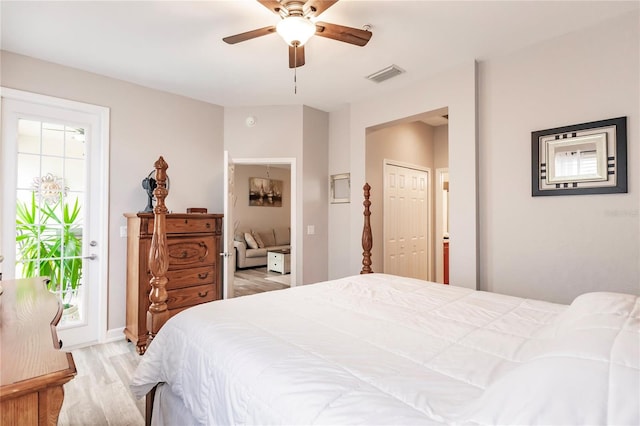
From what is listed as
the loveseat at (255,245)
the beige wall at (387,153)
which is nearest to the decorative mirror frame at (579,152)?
the beige wall at (387,153)

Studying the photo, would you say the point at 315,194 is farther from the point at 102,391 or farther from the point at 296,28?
the point at 102,391

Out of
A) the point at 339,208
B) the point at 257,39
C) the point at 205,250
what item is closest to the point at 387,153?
the point at 339,208

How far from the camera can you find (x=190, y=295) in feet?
10.5

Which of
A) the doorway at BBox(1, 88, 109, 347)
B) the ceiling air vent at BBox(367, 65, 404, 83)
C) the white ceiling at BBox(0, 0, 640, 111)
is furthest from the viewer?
the ceiling air vent at BBox(367, 65, 404, 83)

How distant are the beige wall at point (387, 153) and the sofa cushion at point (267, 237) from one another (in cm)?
411

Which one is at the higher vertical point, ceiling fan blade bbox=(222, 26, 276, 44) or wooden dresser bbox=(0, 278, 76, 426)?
ceiling fan blade bbox=(222, 26, 276, 44)

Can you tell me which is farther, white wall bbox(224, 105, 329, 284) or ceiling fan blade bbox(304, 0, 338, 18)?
white wall bbox(224, 105, 329, 284)

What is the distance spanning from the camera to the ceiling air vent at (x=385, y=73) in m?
3.05

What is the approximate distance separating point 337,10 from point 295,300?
193cm

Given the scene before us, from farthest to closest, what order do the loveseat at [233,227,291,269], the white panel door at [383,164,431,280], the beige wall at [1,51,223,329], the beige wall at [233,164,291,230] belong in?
the beige wall at [233,164,291,230]
the loveseat at [233,227,291,269]
the white panel door at [383,164,431,280]
the beige wall at [1,51,223,329]

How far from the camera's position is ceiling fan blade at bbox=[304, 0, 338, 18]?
179cm

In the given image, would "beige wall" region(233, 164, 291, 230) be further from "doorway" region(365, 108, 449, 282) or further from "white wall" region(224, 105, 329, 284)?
"doorway" region(365, 108, 449, 282)

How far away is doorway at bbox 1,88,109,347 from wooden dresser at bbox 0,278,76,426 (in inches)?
85.9

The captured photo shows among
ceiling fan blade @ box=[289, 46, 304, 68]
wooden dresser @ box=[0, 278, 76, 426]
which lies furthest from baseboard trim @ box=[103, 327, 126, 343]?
ceiling fan blade @ box=[289, 46, 304, 68]
